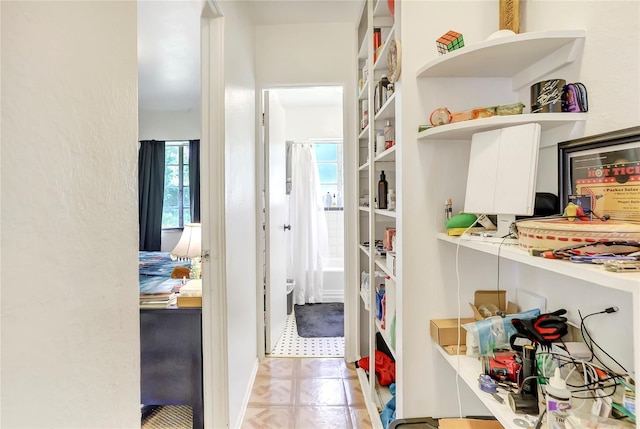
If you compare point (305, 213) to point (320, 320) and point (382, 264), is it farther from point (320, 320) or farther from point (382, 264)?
point (382, 264)

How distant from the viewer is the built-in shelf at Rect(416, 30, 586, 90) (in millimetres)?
874

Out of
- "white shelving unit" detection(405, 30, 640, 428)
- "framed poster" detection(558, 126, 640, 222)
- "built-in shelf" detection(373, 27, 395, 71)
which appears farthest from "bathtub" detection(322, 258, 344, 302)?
"framed poster" detection(558, 126, 640, 222)

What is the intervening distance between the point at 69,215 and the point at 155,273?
1.93 m

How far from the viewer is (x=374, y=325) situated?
1878 mm

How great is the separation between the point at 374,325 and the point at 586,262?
140 cm

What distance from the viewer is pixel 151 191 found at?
4512 millimetres

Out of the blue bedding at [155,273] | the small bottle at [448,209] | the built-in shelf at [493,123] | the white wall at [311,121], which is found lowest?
the blue bedding at [155,273]

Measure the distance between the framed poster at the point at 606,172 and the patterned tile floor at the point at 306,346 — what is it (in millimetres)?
Answer: 2181

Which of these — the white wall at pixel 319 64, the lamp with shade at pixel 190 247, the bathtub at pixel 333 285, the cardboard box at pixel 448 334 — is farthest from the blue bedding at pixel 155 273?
the bathtub at pixel 333 285

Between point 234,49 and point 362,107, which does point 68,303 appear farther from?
point 362,107

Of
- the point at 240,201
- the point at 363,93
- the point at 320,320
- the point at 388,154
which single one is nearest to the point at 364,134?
the point at 363,93

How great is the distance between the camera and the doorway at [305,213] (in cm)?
280

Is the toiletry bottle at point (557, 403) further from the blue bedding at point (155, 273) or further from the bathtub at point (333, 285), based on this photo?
the bathtub at point (333, 285)

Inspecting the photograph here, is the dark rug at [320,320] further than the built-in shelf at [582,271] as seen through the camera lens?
Yes
